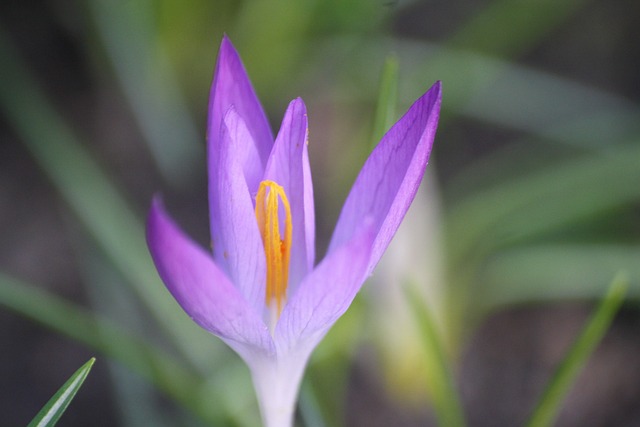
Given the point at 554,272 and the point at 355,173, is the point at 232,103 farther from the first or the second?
the point at 554,272

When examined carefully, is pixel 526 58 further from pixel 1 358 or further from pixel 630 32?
pixel 1 358

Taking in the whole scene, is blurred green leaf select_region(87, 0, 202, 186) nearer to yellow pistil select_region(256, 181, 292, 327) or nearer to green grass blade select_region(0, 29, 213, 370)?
green grass blade select_region(0, 29, 213, 370)

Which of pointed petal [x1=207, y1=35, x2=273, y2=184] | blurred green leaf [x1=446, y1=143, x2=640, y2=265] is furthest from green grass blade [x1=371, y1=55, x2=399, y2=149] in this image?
blurred green leaf [x1=446, y1=143, x2=640, y2=265]

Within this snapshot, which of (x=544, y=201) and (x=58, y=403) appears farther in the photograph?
(x=544, y=201)

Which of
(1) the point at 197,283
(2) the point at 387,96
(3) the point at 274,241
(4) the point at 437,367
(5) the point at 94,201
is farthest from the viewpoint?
(5) the point at 94,201

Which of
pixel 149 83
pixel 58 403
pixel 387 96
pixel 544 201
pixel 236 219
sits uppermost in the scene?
pixel 149 83

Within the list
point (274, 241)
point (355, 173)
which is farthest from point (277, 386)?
point (355, 173)

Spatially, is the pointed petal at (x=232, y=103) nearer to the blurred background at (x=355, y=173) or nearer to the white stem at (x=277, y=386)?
the white stem at (x=277, y=386)
